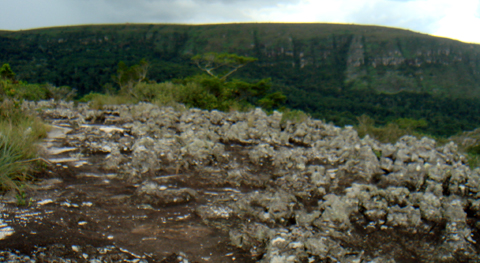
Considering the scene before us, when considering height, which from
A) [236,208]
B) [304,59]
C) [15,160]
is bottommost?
[236,208]

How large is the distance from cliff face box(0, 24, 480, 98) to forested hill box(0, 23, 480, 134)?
0.94ft

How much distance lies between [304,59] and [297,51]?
173 inches

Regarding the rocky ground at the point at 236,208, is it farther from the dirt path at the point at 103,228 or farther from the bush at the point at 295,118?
the bush at the point at 295,118

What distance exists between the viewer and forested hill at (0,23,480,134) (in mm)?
63844

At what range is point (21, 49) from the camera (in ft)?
235

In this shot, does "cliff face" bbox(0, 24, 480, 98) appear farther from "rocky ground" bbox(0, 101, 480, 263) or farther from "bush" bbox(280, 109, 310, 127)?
"rocky ground" bbox(0, 101, 480, 263)

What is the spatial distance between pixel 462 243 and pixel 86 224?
266 centimetres

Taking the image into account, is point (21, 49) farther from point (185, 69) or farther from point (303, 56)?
point (303, 56)

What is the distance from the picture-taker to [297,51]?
107 meters

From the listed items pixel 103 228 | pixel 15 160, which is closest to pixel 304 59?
pixel 15 160

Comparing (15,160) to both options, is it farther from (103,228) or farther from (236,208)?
(236,208)

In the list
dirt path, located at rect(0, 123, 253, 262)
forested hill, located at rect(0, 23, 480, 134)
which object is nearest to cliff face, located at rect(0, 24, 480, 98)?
forested hill, located at rect(0, 23, 480, 134)

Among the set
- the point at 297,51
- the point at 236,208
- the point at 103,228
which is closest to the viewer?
the point at 103,228

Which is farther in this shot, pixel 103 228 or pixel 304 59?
pixel 304 59
